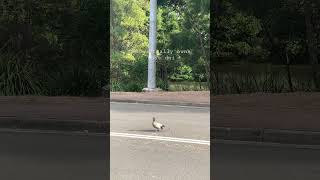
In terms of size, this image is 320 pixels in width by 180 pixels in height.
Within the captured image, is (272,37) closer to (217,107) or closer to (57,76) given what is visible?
(217,107)

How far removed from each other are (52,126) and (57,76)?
4465 millimetres

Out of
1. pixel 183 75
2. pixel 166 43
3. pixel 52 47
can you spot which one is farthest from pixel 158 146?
pixel 52 47

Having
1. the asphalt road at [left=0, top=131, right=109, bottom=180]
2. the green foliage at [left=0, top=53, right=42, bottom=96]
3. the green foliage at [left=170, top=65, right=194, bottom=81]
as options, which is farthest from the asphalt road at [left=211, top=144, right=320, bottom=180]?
the green foliage at [left=0, top=53, right=42, bottom=96]

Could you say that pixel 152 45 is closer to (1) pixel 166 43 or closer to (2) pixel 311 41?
(1) pixel 166 43

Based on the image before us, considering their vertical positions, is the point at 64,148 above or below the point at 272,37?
below

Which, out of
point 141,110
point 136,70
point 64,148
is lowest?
point 64,148

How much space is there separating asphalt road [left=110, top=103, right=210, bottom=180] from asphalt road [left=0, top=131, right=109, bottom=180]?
1.34 feet

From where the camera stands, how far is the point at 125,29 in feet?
15.3

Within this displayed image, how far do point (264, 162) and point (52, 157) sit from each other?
8.37 feet

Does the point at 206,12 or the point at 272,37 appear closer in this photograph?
the point at 206,12

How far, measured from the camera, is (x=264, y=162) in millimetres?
7215

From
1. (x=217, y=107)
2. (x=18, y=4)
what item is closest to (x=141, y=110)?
(x=217, y=107)

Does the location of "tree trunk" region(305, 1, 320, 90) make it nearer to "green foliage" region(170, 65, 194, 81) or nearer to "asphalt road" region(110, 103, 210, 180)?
"asphalt road" region(110, 103, 210, 180)

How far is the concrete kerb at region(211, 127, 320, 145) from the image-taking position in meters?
8.74
